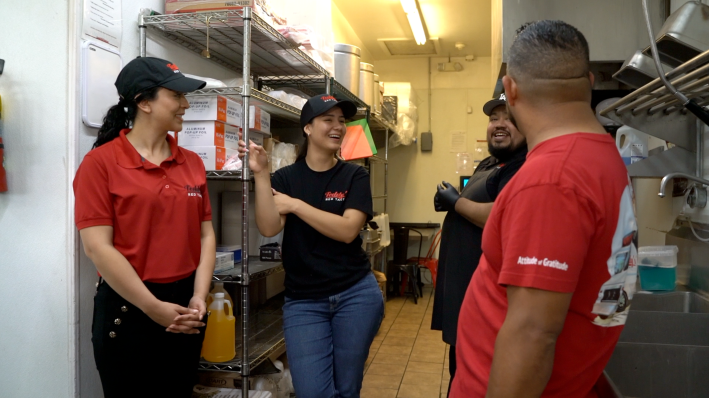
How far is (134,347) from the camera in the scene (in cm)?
170

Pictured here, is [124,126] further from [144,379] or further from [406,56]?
[406,56]

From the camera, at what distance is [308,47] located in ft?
9.72

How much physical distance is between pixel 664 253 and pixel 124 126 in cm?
210

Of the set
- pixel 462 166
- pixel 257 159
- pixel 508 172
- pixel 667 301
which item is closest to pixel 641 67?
pixel 508 172

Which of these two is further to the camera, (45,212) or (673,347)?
(45,212)

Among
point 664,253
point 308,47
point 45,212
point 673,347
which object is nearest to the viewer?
point 673,347

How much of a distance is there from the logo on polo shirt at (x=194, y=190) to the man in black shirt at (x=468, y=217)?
38.5 inches

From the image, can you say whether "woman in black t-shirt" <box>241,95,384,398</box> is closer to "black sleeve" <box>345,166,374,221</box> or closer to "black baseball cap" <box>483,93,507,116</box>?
"black sleeve" <box>345,166,374,221</box>

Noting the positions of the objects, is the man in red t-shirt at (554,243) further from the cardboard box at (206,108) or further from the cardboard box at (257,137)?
the cardboard box at (257,137)

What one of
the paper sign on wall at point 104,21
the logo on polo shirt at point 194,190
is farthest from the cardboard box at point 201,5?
the logo on polo shirt at point 194,190

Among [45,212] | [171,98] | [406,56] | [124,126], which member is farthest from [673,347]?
[406,56]

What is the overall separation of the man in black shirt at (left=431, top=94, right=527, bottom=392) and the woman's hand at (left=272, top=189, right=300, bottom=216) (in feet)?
2.10

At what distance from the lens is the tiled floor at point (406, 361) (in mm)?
3498

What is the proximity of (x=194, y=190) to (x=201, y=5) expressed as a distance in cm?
100
